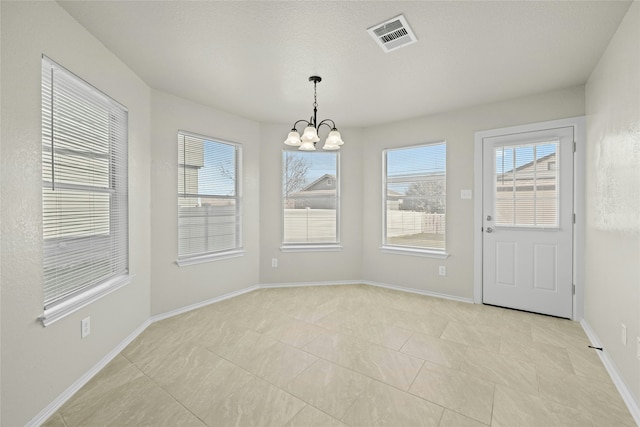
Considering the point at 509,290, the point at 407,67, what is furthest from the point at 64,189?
the point at 509,290

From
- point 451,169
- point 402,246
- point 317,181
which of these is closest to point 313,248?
Result: point 317,181

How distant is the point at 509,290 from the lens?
11.6ft

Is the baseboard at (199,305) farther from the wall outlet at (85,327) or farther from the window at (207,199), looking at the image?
the wall outlet at (85,327)

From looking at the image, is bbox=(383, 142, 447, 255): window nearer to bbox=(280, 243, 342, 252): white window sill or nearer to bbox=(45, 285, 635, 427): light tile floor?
bbox=(280, 243, 342, 252): white window sill

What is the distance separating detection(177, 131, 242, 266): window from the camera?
3506mm

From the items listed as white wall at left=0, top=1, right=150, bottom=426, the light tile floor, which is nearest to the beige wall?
white wall at left=0, top=1, right=150, bottom=426

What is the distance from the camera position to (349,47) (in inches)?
92.1

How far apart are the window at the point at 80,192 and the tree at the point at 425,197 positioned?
356 centimetres

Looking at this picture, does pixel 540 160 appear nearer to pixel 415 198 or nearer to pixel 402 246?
pixel 415 198

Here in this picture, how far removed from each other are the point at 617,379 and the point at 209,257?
155 inches

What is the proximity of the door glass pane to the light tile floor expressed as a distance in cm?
112

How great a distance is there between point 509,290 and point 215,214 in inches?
151

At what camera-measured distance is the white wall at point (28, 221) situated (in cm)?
154

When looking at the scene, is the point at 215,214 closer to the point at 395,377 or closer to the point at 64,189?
the point at 64,189
